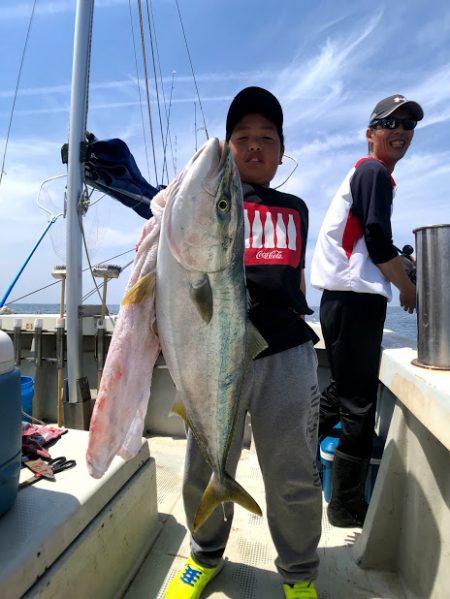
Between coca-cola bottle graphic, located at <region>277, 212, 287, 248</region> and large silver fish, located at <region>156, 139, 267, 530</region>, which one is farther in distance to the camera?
coca-cola bottle graphic, located at <region>277, 212, 287, 248</region>

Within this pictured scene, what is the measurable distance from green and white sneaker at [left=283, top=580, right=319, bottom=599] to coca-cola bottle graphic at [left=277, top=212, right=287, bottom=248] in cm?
166

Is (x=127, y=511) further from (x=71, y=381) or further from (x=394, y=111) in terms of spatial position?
(x=394, y=111)

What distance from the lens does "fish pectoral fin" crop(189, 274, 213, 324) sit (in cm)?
141

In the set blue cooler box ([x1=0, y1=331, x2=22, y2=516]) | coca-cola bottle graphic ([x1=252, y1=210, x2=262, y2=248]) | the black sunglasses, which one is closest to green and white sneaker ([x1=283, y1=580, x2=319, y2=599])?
blue cooler box ([x1=0, y1=331, x2=22, y2=516])

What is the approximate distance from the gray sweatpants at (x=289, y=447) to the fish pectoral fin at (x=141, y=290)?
26.2 inches

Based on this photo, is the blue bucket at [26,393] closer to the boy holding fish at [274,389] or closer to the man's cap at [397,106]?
the boy holding fish at [274,389]

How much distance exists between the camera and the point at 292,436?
183 centimetres

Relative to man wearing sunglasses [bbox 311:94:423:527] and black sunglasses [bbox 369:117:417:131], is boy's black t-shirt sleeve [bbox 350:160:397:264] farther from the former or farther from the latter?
black sunglasses [bbox 369:117:417:131]

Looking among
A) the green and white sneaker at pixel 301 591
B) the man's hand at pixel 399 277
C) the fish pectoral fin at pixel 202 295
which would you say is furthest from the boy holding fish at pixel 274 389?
the man's hand at pixel 399 277

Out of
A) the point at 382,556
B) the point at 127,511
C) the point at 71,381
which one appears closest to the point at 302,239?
the point at 127,511

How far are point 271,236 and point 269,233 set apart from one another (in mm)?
19

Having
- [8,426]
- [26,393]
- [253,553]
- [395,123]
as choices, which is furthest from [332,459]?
[26,393]

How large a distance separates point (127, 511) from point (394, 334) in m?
2.72

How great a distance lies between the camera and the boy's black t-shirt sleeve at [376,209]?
2.37 meters
